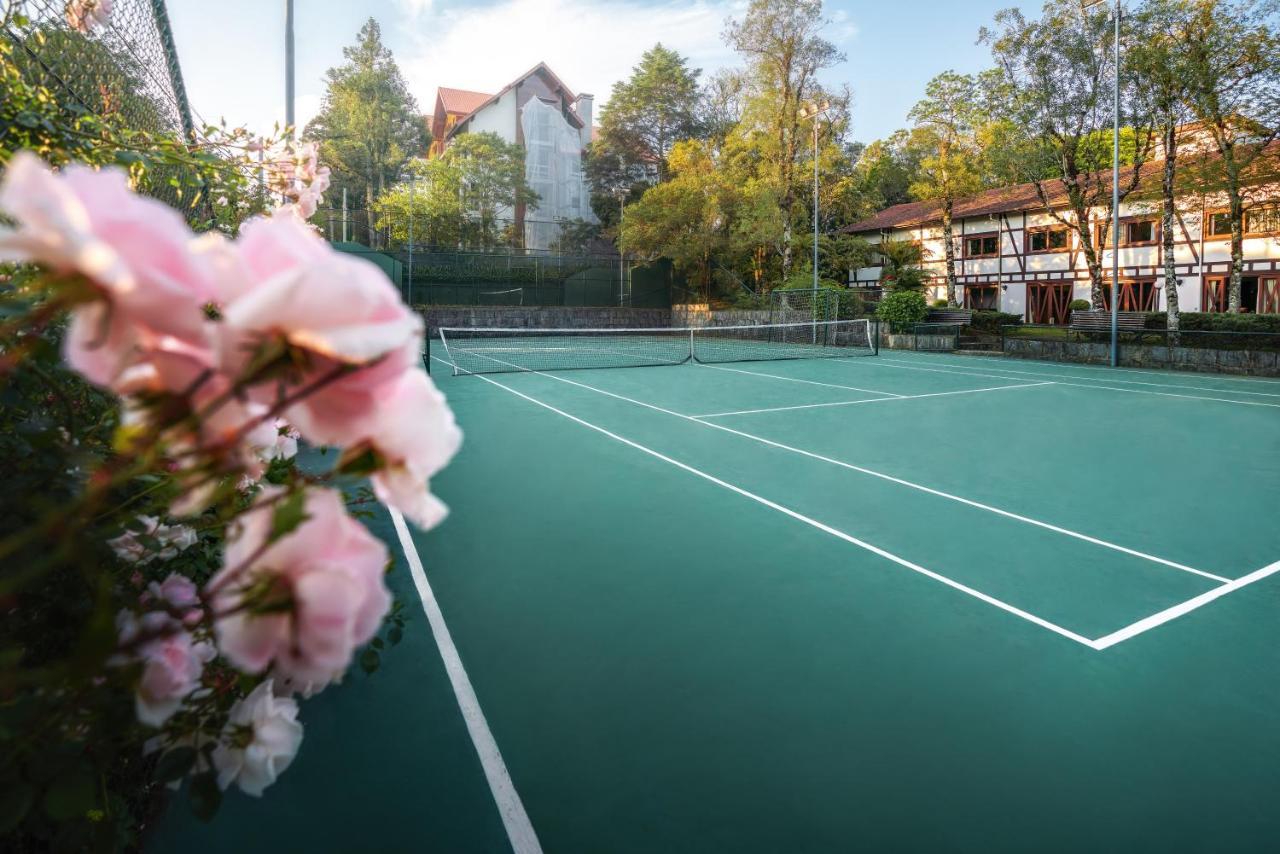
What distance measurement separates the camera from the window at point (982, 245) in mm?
36062

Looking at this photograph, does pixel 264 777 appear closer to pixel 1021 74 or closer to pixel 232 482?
pixel 232 482

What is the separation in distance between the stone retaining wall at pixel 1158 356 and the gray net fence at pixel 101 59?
22658mm

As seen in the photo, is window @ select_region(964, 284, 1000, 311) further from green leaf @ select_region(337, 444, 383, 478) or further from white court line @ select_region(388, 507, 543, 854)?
green leaf @ select_region(337, 444, 383, 478)

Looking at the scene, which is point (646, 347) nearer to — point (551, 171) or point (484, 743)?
point (484, 743)

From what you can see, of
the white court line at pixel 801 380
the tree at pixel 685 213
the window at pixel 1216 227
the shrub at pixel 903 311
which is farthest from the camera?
the tree at pixel 685 213

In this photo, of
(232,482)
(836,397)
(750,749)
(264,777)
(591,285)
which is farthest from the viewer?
(591,285)

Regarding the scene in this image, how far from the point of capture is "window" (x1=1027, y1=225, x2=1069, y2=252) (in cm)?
3294

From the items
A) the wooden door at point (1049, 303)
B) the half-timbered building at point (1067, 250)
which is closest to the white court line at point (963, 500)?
the half-timbered building at point (1067, 250)

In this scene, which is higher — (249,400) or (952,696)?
(249,400)

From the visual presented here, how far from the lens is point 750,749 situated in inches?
126

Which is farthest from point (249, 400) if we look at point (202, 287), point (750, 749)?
point (750, 749)

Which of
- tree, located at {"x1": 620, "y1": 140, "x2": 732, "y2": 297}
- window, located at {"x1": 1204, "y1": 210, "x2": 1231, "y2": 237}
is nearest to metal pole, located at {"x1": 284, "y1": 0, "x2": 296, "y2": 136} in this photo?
tree, located at {"x1": 620, "y1": 140, "x2": 732, "y2": 297}

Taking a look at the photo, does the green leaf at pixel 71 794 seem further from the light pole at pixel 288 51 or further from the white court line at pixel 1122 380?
the white court line at pixel 1122 380

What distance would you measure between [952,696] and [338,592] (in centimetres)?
361
